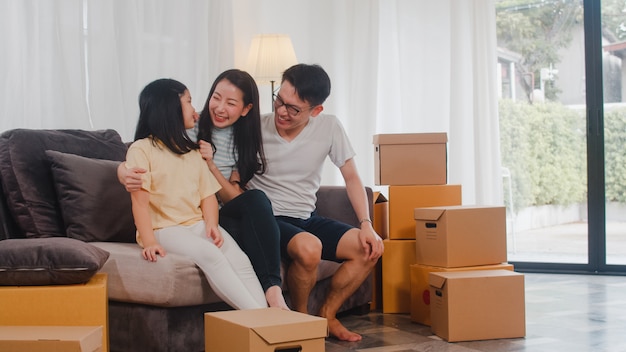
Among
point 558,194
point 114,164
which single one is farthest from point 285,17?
point 114,164

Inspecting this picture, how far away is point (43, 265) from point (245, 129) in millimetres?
947

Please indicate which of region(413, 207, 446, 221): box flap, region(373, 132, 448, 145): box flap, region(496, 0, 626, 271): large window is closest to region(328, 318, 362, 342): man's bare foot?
region(413, 207, 446, 221): box flap

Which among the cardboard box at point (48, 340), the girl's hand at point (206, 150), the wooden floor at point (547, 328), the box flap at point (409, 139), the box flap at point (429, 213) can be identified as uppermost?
the box flap at point (409, 139)

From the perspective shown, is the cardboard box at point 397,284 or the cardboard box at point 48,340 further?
the cardboard box at point 397,284

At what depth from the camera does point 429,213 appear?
313 centimetres

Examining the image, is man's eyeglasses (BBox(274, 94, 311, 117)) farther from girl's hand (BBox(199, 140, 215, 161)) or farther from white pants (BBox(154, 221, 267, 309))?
white pants (BBox(154, 221, 267, 309))

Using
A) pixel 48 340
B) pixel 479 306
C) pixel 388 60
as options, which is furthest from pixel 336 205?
pixel 388 60

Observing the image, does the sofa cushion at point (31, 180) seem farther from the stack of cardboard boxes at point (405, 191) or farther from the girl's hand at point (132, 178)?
the stack of cardboard boxes at point (405, 191)

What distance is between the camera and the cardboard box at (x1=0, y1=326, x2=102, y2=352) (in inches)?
68.1

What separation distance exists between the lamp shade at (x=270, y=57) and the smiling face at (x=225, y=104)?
1486mm

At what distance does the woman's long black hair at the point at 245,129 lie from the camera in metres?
2.72

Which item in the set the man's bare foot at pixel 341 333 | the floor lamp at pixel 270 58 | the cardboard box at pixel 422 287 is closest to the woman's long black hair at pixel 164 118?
the man's bare foot at pixel 341 333

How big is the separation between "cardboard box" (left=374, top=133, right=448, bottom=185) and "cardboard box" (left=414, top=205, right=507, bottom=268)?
0.35 m

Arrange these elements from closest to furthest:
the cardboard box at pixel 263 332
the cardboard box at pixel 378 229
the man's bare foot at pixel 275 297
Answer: the cardboard box at pixel 263 332 < the man's bare foot at pixel 275 297 < the cardboard box at pixel 378 229
